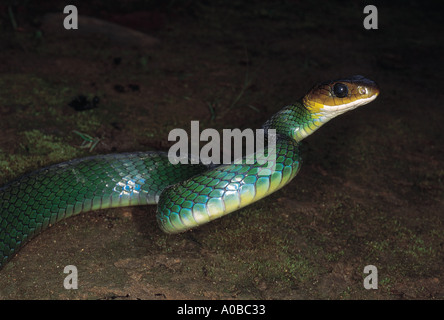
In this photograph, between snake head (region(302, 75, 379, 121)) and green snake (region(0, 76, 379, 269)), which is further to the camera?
snake head (region(302, 75, 379, 121))

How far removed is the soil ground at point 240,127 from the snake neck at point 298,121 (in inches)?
23.3

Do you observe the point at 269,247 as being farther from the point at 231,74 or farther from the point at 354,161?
the point at 231,74

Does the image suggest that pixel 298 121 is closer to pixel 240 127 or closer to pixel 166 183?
pixel 166 183

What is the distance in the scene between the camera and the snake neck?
376 centimetres

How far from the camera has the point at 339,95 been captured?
360 centimetres

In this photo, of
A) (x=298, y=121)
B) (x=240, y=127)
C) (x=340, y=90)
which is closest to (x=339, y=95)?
(x=340, y=90)

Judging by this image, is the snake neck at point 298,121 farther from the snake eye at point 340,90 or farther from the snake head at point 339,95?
the snake eye at point 340,90

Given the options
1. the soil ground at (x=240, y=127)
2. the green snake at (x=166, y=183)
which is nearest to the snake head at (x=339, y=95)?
the green snake at (x=166, y=183)

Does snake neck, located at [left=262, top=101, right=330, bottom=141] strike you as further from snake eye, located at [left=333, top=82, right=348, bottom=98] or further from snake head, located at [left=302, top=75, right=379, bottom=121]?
snake eye, located at [left=333, top=82, right=348, bottom=98]

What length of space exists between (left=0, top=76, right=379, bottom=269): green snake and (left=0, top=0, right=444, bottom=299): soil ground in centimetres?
14

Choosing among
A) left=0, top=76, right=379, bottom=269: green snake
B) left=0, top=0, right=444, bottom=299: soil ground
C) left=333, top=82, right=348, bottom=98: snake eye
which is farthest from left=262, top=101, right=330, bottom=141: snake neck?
left=0, top=0, right=444, bottom=299: soil ground

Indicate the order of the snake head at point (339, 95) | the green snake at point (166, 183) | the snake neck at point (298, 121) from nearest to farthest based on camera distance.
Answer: the green snake at point (166, 183) < the snake head at point (339, 95) < the snake neck at point (298, 121)

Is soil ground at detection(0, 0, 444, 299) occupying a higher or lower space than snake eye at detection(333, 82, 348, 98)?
lower

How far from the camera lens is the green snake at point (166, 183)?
3.02 meters
